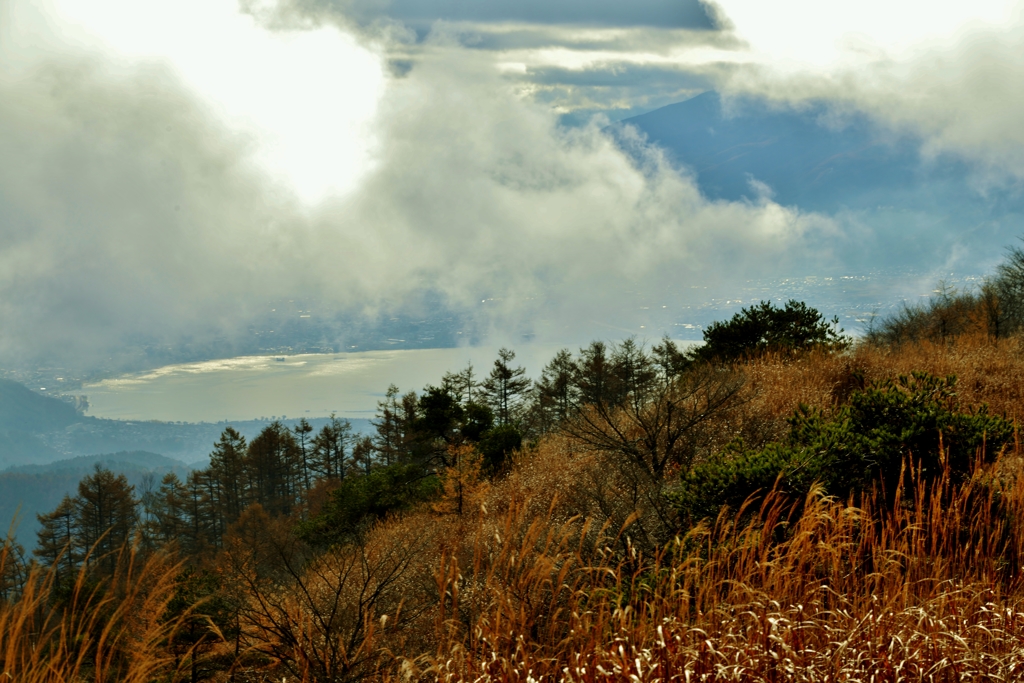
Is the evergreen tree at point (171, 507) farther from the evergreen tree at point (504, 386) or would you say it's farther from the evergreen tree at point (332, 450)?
the evergreen tree at point (504, 386)

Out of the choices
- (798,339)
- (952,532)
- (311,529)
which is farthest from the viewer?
(311,529)

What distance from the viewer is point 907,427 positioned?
7.03m

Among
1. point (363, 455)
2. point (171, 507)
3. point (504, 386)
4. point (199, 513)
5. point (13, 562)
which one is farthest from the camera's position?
point (171, 507)

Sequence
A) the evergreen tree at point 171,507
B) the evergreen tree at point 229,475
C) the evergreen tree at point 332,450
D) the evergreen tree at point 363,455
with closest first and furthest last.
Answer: the evergreen tree at point 363,455 < the evergreen tree at point 171,507 < the evergreen tree at point 332,450 < the evergreen tree at point 229,475

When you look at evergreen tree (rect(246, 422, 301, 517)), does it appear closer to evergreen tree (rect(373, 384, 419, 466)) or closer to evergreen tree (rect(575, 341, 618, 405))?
evergreen tree (rect(373, 384, 419, 466))

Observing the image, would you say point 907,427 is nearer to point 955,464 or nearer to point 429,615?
point 955,464

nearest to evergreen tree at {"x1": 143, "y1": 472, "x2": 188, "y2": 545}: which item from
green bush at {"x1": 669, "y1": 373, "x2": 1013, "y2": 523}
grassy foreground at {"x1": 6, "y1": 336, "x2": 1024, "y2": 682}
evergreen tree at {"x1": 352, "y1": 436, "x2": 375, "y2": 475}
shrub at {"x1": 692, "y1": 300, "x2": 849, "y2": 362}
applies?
evergreen tree at {"x1": 352, "y1": 436, "x2": 375, "y2": 475}

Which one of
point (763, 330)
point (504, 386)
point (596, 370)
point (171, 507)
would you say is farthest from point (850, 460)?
point (171, 507)

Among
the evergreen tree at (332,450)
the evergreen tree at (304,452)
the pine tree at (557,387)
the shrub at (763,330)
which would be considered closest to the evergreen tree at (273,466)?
the evergreen tree at (304,452)

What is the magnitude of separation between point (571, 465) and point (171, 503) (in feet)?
246

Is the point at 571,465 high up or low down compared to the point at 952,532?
down

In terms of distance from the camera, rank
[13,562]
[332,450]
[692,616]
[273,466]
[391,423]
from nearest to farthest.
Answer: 1. [13,562]
2. [692,616]
3. [391,423]
4. [332,450]
5. [273,466]

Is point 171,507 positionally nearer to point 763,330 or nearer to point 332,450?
point 332,450

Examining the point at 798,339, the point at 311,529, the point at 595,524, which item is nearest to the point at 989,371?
the point at 798,339
